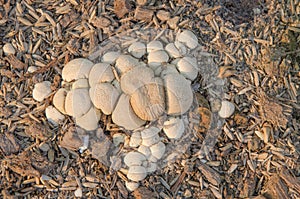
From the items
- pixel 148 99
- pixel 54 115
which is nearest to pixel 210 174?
pixel 148 99

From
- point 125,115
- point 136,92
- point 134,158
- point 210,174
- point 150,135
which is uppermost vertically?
point 136,92

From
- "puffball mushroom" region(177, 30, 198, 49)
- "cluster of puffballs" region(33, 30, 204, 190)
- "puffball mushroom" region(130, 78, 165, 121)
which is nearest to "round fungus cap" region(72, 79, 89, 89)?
"cluster of puffballs" region(33, 30, 204, 190)

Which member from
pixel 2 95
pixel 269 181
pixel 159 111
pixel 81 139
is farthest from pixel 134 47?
pixel 269 181

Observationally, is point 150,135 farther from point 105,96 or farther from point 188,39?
point 188,39

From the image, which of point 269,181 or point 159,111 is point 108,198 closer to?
point 159,111

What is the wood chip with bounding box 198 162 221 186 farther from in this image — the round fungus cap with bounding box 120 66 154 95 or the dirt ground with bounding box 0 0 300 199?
the round fungus cap with bounding box 120 66 154 95

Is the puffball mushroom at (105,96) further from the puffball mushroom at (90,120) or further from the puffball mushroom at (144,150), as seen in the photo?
the puffball mushroom at (144,150)

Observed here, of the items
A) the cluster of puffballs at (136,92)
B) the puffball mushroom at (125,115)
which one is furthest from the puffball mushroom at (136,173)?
the puffball mushroom at (125,115)
